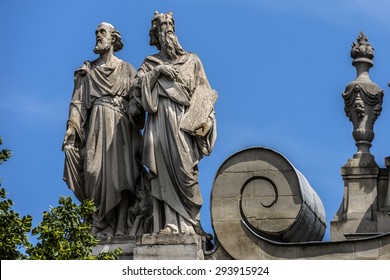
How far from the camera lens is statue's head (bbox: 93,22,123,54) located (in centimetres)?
6094

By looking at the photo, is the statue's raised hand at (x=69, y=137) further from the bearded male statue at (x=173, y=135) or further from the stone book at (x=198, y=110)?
the stone book at (x=198, y=110)

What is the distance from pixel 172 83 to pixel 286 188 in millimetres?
2677

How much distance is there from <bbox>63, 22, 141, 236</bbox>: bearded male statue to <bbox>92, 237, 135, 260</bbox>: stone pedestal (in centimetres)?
21

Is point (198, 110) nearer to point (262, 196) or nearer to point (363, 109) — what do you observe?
point (262, 196)

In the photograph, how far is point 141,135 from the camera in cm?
6075

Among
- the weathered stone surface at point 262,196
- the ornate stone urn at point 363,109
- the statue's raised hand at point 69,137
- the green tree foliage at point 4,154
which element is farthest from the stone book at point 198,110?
the green tree foliage at point 4,154

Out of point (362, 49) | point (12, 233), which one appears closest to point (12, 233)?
point (12, 233)

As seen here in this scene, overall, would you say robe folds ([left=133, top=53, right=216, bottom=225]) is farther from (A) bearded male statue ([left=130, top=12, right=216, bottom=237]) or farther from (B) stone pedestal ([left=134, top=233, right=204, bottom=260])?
(B) stone pedestal ([left=134, top=233, right=204, bottom=260])

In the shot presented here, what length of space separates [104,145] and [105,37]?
1914mm

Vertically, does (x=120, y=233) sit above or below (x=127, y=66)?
below

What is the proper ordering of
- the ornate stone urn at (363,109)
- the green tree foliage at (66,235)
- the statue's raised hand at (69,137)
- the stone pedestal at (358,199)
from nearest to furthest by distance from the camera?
the green tree foliage at (66,235) → the statue's raised hand at (69,137) → the stone pedestal at (358,199) → the ornate stone urn at (363,109)

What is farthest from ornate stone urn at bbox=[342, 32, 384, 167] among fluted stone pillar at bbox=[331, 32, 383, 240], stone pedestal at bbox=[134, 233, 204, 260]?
stone pedestal at bbox=[134, 233, 204, 260]

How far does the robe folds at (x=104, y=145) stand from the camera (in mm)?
60500

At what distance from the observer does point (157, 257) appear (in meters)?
59.2
